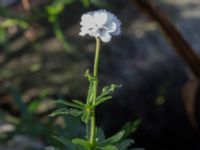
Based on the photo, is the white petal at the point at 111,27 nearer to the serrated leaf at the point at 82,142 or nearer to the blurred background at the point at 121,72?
the serrated leaf at the point at 82,142

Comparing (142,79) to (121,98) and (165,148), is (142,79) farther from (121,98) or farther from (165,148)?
(165,148)

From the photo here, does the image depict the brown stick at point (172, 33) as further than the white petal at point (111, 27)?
Yes

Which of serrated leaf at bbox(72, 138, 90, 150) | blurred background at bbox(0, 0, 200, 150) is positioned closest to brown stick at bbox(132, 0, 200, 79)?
blurred background at bbox(0, 0, 200, 150)

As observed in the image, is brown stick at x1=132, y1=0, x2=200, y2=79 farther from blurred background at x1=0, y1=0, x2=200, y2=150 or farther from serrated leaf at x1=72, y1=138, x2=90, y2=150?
serrated leaf at x1=72, y1=138, x2=90, y2=150

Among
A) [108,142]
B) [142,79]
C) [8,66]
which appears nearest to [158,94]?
[142,79]

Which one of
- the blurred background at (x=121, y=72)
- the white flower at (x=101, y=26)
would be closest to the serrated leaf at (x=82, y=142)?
the white flower at (x=101, y=26)

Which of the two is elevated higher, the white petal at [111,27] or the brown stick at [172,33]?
the brown stick at [172,33]

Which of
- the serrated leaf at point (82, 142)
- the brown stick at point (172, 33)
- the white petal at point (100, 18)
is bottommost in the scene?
the serrated leaf at point (82, 142)
